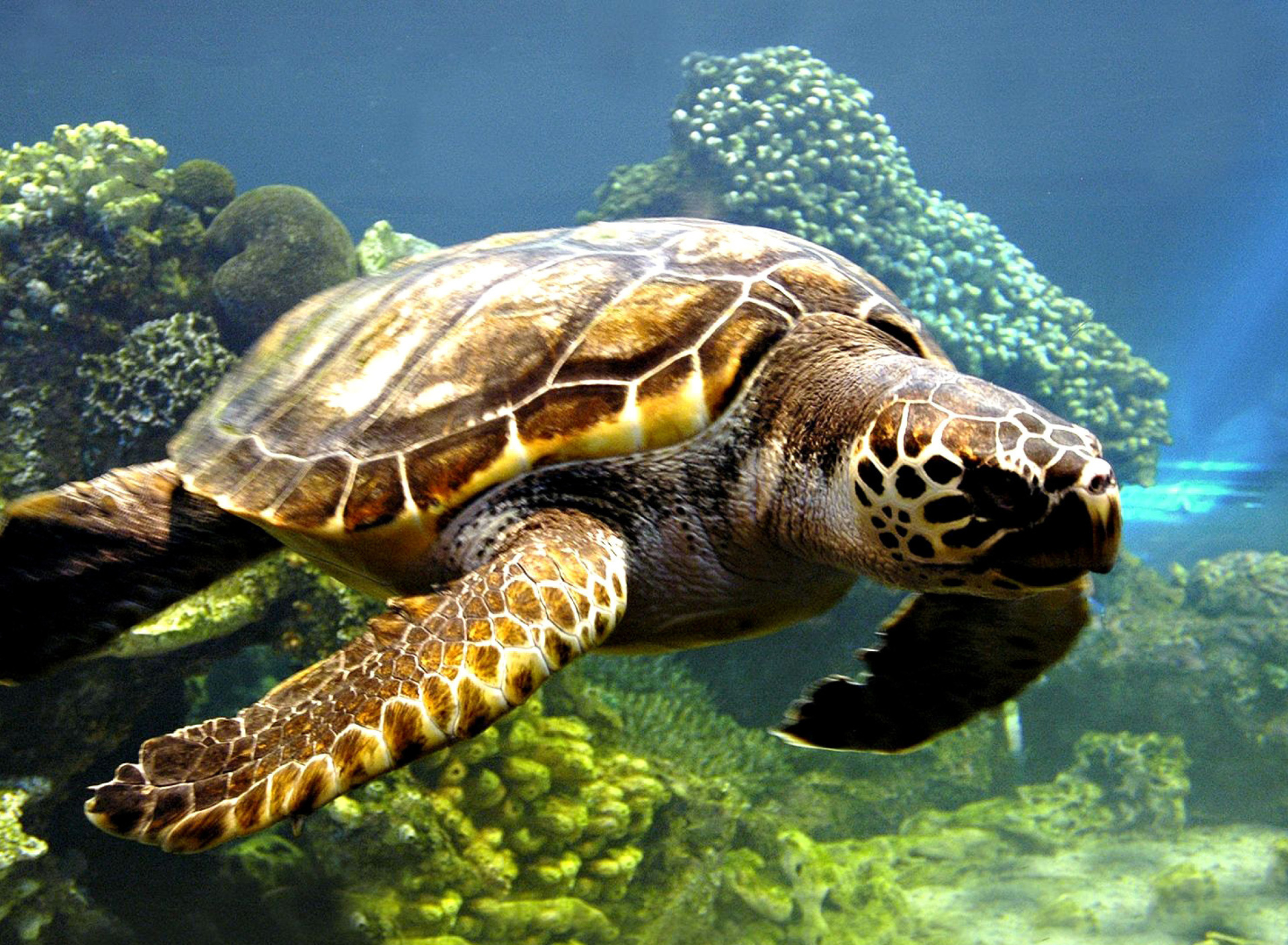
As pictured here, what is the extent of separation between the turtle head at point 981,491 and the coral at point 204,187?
6.72 meters

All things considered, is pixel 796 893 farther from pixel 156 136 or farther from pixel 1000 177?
pixel 156 136

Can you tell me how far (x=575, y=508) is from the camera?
6.34ft

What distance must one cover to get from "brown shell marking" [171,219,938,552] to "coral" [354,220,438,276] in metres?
4.56

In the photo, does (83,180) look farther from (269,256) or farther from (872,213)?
(872,213)

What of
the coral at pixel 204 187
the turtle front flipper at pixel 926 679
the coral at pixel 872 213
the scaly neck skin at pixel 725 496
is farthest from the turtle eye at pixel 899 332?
the coral at pixel 872 213

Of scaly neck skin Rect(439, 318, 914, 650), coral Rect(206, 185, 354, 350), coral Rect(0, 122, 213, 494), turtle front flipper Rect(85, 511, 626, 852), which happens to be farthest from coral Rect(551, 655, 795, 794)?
coral Rect(0, 122, 213, 494)

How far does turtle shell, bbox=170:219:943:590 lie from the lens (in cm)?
186

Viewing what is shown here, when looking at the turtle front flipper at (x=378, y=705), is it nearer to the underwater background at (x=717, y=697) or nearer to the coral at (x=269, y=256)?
the underwater background at (x=717, y=697)

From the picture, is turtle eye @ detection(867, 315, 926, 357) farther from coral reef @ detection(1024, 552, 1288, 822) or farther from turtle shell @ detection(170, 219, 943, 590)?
coral reef @ detection(1024, 552, 1288, 822)

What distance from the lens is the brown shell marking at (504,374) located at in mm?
1854

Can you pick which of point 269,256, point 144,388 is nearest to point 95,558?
point 144,388

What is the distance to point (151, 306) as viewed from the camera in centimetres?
564

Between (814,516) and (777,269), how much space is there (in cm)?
84

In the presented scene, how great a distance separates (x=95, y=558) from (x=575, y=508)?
1.50 meters
